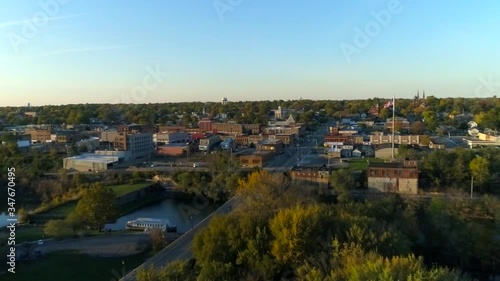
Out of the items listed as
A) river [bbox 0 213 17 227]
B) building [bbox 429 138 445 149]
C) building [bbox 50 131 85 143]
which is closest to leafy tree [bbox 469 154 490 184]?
building [bbox 429 138 445 149]

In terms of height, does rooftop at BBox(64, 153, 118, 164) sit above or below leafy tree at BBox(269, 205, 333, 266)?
below

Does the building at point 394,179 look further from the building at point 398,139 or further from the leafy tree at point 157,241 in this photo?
the building at point 398,139

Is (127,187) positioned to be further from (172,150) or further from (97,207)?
(172,150)

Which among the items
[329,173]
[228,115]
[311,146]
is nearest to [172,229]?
[329,173]

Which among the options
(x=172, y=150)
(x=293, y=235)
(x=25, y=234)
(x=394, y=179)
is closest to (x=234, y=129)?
(x=172, y=150)

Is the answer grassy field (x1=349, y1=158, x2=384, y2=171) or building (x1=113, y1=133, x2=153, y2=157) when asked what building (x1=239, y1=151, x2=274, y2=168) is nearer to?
grassy field (x1=349, y1=158, x2=384, y2=171)

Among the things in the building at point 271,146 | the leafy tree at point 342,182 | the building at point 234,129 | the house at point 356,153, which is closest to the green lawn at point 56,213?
the leafy tree at point 342,182
